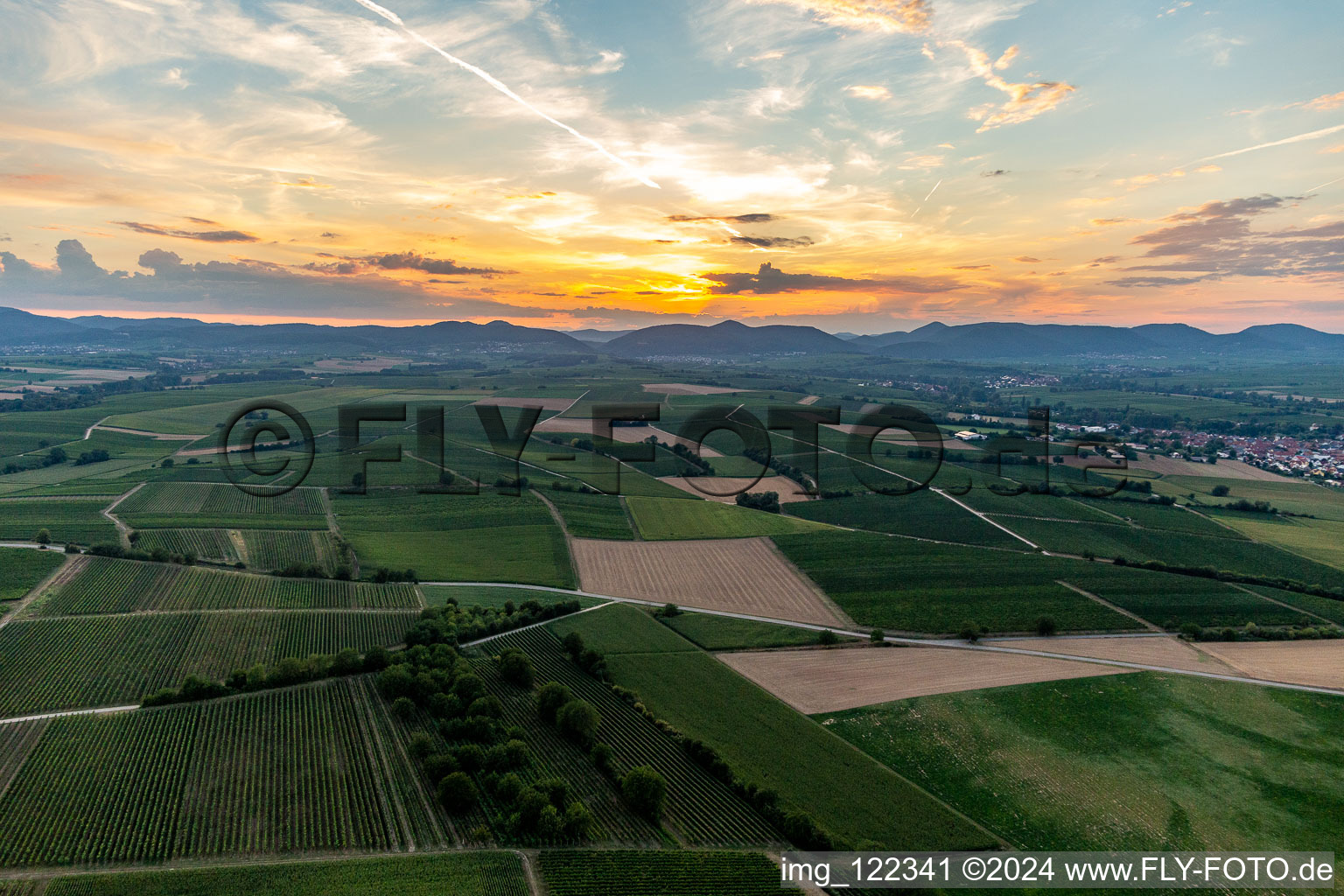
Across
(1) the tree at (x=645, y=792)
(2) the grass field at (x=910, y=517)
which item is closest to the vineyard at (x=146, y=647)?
(1) the tree at (x=645, y=792)

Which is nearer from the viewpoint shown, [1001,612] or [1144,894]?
[1144,894]

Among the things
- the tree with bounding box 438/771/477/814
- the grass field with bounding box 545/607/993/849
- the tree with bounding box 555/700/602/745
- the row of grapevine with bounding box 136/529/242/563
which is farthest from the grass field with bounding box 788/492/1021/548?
the row of grapevine with bounding box 136/529/242/563

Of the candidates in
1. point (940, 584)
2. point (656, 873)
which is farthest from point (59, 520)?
point (940, 584)

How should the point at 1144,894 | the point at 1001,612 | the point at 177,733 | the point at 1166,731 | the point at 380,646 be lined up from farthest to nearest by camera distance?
the point at 1001,612, the point at 380,646, the point at 1166,731, the point at 177,733, the point at 1144,894

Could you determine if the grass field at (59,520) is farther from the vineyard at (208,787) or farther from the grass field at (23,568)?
the vineyard at (208,787)

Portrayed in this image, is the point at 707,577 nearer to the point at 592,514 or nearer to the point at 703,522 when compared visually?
the point at 703,522

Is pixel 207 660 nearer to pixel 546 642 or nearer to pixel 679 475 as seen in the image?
pixel 546 642

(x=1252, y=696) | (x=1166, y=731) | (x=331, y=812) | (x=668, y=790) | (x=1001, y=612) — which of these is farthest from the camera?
(x=1001, y=612)

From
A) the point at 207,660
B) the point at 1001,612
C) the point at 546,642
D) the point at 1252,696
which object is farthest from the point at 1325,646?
the point at 207,660
